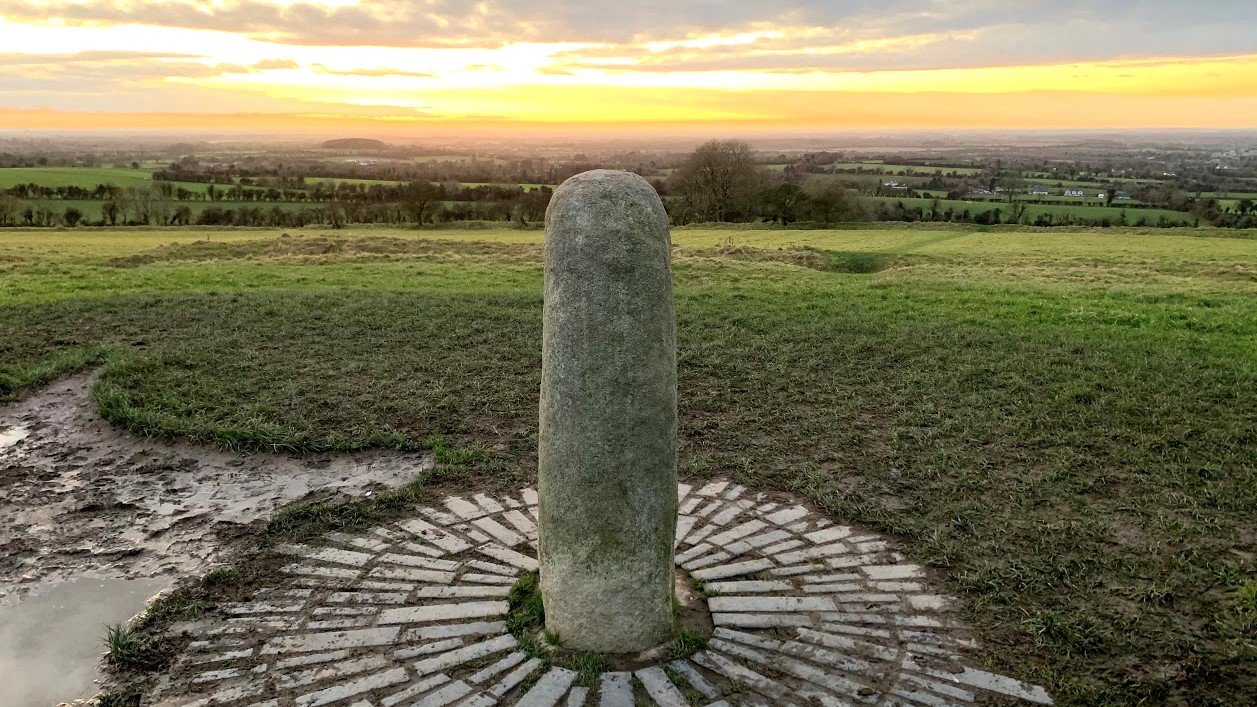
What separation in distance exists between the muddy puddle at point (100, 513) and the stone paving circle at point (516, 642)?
0.76 m

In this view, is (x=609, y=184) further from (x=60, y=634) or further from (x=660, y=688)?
(x=60, y=634)

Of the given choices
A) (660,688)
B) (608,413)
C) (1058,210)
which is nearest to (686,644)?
(660,688)

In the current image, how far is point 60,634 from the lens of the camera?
16.3 feet

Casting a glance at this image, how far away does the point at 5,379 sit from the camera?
991 cm

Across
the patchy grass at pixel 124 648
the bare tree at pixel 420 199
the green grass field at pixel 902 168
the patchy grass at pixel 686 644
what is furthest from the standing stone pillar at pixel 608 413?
the green grass field at pixel 902 168

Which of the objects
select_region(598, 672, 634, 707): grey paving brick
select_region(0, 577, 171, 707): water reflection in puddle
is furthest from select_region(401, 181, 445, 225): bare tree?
select_region(598, 672, 634, 707): grey paving brick

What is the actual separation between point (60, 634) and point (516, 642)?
2.74 meters

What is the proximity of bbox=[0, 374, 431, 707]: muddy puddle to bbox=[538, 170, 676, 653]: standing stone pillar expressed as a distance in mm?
2712

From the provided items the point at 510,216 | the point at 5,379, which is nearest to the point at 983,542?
the point at 5,379

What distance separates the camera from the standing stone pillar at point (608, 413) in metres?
4.24

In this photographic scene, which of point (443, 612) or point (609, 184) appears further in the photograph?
point (443, 612)

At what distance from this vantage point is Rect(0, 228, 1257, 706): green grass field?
514cm

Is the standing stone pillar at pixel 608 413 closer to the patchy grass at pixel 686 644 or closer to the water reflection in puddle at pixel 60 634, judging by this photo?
the patchy grass at pixel 686 644

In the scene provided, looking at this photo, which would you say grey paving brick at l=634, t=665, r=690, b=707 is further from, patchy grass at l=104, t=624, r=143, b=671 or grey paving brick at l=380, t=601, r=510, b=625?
patchy grass at l=104, t=624, r=143, b=671
